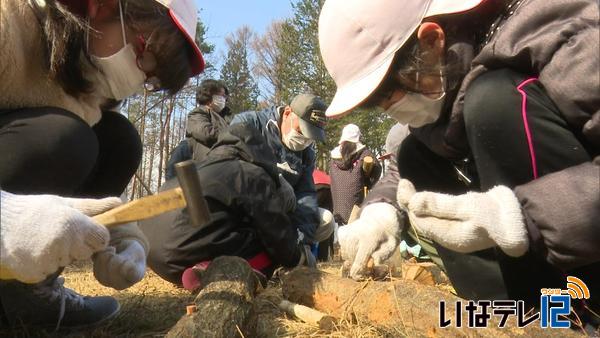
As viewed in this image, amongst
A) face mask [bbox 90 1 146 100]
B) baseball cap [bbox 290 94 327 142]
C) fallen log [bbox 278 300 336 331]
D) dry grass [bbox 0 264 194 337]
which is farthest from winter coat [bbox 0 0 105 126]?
baseball cap [bbox 290 94 327 142]

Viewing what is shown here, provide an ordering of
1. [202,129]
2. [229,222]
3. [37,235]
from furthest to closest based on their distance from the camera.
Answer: [202,129], [229,222], [37,235]

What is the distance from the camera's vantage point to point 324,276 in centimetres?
222

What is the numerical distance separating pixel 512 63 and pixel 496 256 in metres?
0.62

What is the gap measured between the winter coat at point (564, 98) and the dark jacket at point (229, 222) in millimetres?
1442

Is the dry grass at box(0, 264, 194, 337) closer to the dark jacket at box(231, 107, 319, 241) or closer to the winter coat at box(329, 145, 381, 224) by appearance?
the dark jacket at box(231, 107, 319, 241)

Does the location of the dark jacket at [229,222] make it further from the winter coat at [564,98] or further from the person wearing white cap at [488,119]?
the winter coat at [564,98]

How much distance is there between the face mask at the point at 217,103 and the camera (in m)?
5.54

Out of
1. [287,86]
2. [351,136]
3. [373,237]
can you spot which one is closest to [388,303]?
[373,237]

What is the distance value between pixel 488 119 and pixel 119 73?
1211 millimetres

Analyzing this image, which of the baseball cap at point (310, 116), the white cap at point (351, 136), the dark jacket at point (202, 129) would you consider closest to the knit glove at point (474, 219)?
the baseball cap at point (310, 116)

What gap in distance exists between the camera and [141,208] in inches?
54.7

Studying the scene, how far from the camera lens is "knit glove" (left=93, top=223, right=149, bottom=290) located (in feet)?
4.95

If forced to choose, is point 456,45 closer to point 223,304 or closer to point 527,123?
point 527,123

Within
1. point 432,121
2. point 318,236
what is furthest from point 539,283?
point 318,236
